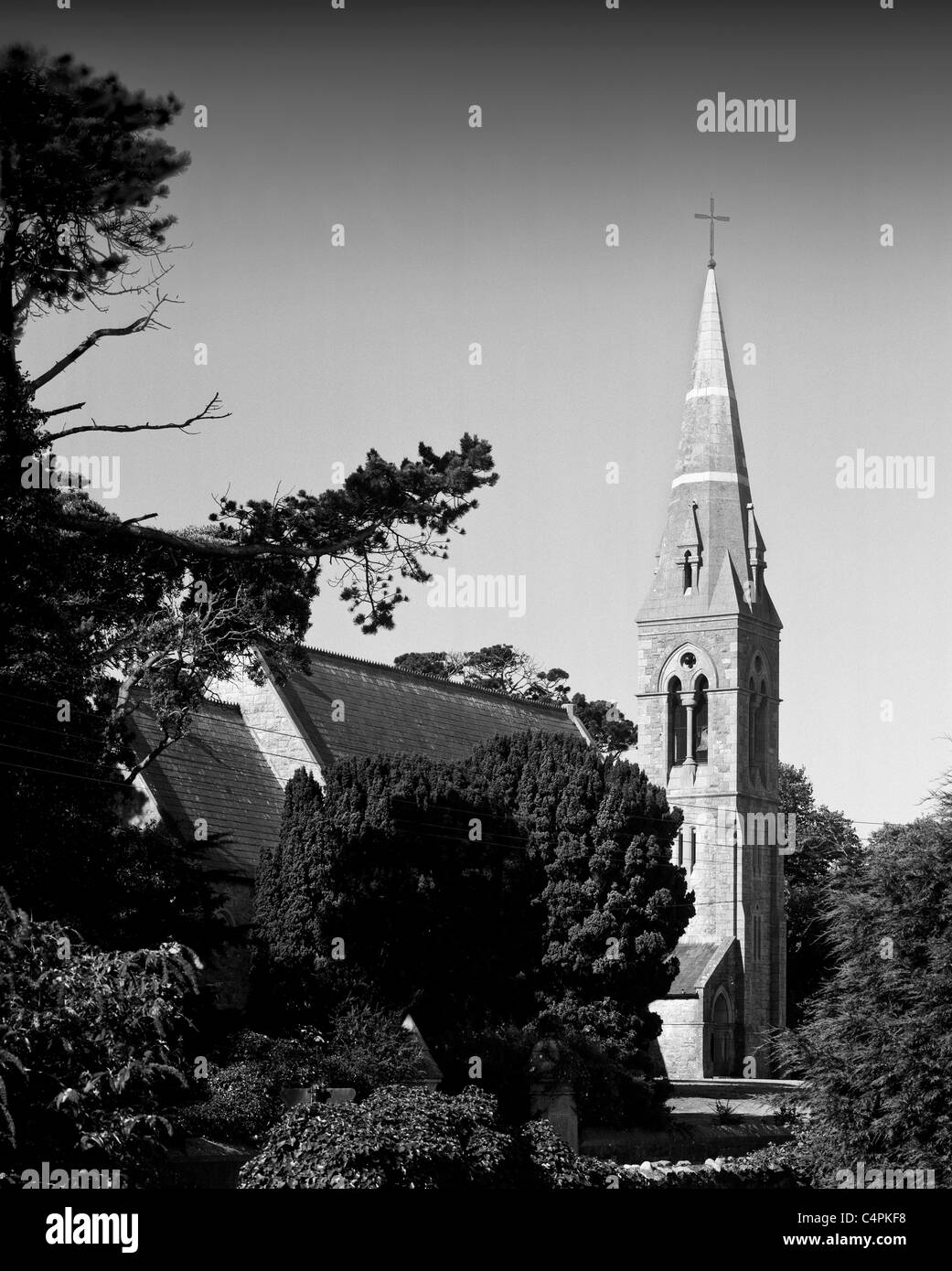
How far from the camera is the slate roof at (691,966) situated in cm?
5585

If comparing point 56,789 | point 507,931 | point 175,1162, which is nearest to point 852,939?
point 175,1162

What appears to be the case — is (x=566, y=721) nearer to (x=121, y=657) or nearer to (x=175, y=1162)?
(x=121, y=657)

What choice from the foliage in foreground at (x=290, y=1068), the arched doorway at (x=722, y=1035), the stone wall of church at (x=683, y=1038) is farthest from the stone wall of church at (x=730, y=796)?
the foliage in foreground at (x=290, y=1068)

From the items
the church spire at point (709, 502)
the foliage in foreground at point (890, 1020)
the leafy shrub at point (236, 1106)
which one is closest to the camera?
the foliage in foreground at point (890, 1020)

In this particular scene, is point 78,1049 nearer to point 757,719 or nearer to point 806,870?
point 757,719

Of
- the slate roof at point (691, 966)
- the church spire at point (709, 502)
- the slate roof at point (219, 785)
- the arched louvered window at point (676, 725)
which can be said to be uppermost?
the church spire at point (709, 502)

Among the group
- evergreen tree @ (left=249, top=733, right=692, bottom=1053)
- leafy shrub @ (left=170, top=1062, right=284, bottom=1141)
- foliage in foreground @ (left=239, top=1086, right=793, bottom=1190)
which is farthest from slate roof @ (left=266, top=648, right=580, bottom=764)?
foliage in foreground @ (left=239, top=1086, right=793, bottom=1190)

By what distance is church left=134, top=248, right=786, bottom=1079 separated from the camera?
50000 millimetres

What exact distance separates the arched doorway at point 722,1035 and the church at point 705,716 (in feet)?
0.20

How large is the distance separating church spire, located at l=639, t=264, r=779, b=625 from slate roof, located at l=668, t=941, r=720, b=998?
12.1 m

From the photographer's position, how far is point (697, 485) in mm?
63125

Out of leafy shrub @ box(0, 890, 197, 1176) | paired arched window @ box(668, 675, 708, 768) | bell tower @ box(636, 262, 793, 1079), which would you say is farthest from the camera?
paired arched window @ box(668, 675, 708, 768)

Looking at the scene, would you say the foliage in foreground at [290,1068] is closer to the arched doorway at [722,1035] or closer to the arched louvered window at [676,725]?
the arched doorway at [722,1035]

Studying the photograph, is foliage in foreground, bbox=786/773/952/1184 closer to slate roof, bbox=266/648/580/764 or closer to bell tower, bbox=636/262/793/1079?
slate roof, bbox=266/648/580/764
